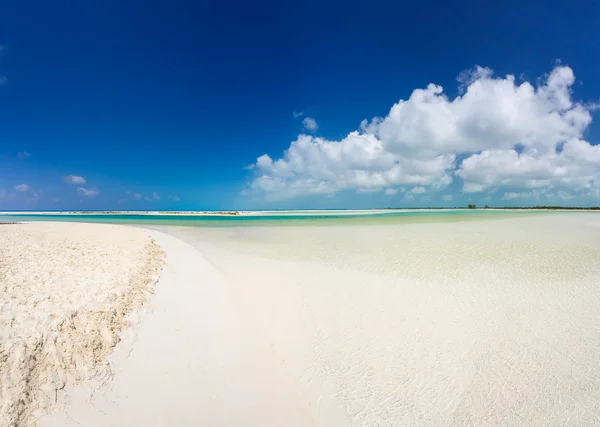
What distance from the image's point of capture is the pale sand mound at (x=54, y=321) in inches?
145

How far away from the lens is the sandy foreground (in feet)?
13.1

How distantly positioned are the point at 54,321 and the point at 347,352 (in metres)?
5.17

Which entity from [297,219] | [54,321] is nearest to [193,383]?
[54,321]

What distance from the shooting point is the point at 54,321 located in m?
4.88

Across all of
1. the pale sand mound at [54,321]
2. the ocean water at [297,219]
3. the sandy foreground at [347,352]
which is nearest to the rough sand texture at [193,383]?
the sandy foreground at [347,352]

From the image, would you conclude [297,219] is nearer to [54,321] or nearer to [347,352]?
[347,352]

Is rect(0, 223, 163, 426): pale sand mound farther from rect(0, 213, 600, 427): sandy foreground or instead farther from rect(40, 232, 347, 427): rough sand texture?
rect(40, 232, 347, 427): rough sand texture

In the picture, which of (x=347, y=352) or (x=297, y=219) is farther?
(x=297, y=219)

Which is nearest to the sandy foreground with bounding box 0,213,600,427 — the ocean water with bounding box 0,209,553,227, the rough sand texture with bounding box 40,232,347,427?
the rough sand texture with bounding box 40,232,347,427

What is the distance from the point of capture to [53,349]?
4.32 meters

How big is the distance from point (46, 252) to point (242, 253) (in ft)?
24.4

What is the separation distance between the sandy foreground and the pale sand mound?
0.09 metres

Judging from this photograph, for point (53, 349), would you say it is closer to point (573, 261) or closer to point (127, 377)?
point (127, 377)

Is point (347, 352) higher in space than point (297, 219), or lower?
lower
